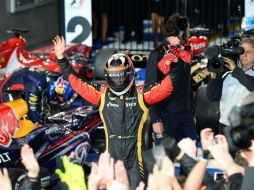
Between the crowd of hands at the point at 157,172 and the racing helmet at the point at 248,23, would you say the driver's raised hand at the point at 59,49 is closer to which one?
the crowd of hands at the point at 157,172

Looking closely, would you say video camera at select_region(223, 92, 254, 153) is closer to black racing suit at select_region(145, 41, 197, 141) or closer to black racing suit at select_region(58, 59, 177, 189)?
black racing suit at select_region(58, 59, 177, 189)

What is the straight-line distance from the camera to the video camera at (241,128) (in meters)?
5.09

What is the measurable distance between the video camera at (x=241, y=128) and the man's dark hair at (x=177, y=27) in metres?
3.39

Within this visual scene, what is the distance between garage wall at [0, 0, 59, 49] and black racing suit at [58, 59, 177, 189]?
6823 mm

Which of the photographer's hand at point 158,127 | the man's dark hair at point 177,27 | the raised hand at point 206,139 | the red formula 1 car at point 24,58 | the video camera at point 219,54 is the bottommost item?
the photographer's hand at point 158,127

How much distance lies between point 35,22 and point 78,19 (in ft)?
9.72

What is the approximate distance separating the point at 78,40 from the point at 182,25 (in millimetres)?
4048

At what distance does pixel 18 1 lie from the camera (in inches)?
572

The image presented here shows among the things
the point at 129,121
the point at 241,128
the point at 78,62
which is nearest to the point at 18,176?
the point at 129,121

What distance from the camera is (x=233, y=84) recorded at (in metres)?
7.95

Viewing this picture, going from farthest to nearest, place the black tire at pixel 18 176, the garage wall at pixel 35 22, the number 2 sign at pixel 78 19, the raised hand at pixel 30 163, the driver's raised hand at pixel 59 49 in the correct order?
the garage wall at pixel 35 22 < the number 2 sign at pixel 78 19 < the driver's raised hand at pixel 59 49 < the black tire at pixel 18 176 < the raised hand at pixel 30 163

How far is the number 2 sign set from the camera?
1241cm

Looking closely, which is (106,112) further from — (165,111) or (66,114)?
(66,114)

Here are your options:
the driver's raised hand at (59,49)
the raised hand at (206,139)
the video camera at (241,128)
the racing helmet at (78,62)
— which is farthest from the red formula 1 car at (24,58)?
the video camera at (241,128)
